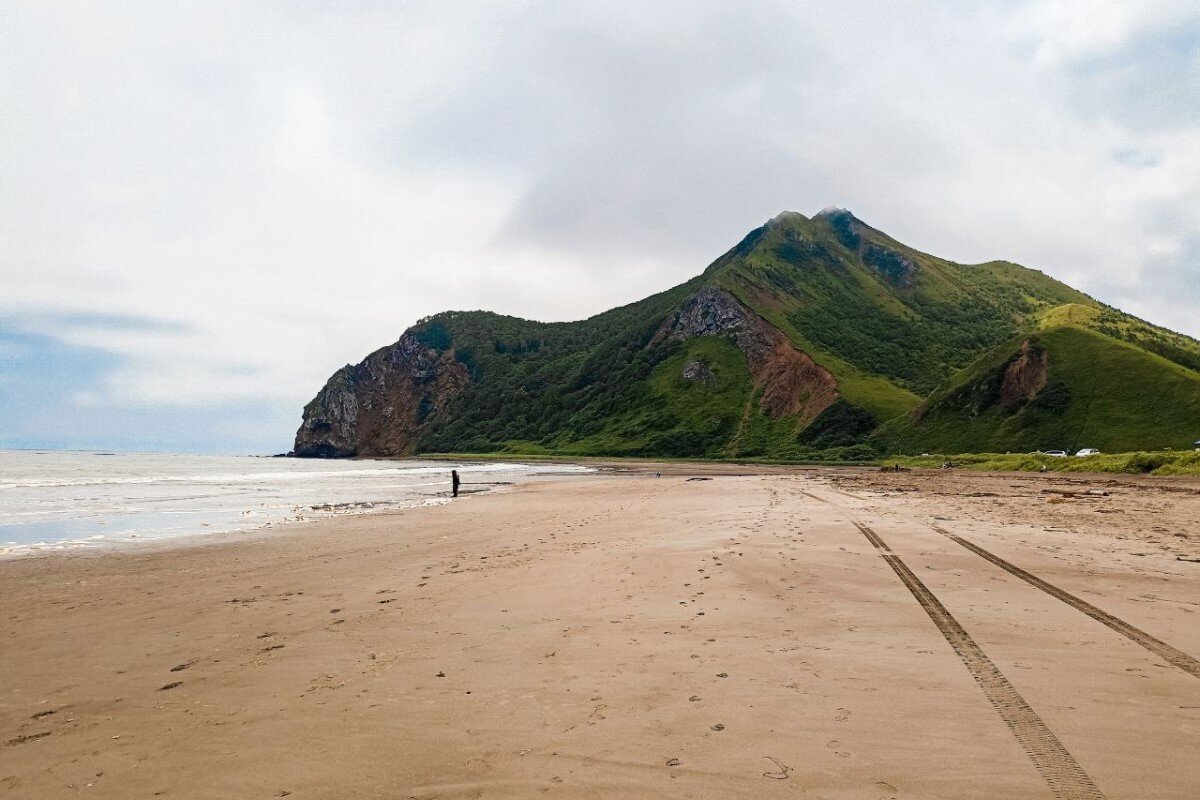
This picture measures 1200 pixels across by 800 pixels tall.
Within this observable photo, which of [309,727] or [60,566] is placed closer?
[309,727]

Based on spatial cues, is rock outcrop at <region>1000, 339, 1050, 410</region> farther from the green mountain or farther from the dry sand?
the dry sand

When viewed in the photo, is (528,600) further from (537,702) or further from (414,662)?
(537,702)

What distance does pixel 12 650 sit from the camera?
9.62 m

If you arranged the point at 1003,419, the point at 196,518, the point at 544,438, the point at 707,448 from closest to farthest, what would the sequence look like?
the point at 196,518
the point at 1003,419
the point at 707,448
the point at 544,438

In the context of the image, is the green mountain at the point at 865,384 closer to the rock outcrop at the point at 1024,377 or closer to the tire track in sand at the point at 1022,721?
the rock outcrop at the point at 1024,377

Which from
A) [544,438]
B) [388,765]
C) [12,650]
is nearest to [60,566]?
[12,650]

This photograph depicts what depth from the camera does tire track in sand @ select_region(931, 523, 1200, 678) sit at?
711 cm

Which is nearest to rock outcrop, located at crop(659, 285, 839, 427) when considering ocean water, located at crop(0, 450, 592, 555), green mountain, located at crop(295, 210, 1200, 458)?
green mountain, located at crop(295, 210, 1200, 458)

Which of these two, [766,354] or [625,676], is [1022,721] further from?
[766,354]

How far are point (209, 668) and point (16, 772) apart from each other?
265 centimetres

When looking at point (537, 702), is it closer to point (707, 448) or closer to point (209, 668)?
point (209, 668)

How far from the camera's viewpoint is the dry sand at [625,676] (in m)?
5.05

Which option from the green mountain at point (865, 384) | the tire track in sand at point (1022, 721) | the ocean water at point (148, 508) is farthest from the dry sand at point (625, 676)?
the green mountain at point (865, 384)

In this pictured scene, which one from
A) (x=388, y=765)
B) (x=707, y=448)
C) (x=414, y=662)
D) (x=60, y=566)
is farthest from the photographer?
(x=707, y=448)
